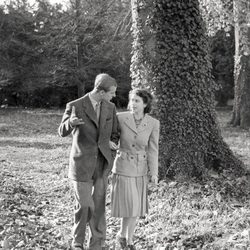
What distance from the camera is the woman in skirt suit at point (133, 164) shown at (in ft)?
17.7

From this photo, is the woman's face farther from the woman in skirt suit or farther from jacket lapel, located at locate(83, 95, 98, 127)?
jacket lapel, located at locate(83, 95, 98, 127)

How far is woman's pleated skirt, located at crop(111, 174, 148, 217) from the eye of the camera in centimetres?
537

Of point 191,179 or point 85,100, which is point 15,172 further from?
point 85,100

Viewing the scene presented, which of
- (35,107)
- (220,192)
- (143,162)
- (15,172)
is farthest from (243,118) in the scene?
(35,107)

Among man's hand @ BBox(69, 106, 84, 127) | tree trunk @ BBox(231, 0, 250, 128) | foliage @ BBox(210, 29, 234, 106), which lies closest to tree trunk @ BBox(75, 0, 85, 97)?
foliage @ BBox(210, 29, 234, 106)

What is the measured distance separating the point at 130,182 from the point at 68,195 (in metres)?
3.24

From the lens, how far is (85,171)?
16.6ft

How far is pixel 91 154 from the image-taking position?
511 centimetres

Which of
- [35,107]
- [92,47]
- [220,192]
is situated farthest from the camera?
[35,107]

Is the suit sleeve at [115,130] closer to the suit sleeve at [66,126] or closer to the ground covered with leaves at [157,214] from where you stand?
the suit sleeve at [66,126]

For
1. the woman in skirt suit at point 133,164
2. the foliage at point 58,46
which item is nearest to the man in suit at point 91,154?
the woman in skirt suit at point 133,164

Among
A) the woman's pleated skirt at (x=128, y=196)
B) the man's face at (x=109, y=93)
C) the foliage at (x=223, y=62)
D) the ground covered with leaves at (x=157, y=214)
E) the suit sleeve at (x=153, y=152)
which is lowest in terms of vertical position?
the ground covered with leaves at (x=157, y=214)

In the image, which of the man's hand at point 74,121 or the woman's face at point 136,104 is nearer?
the man's hand at point 74,121

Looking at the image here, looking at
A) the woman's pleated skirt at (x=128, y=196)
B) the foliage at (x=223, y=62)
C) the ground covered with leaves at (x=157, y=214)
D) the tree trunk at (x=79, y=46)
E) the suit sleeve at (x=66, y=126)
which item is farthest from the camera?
the foliage at (x=223, y=62)
